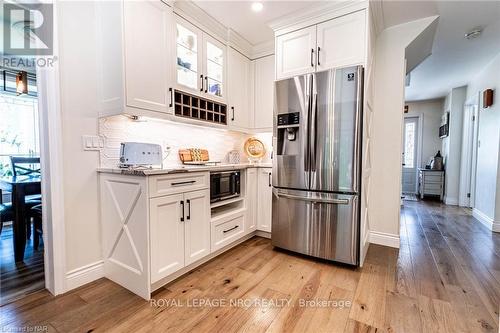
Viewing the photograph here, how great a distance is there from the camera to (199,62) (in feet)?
7.95

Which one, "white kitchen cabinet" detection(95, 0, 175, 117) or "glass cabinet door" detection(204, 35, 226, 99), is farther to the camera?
"glass cabinet door" detection(204, 35, 226, 99)

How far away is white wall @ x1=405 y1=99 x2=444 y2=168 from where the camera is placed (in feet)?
20.2

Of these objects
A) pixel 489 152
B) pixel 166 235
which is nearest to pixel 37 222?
pixel 166 235

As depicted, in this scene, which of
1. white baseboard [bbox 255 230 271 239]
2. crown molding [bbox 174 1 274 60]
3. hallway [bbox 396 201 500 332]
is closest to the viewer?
hallway [bbox 396 201 500 332]

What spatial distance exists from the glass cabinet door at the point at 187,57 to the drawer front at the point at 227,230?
4.74 feet

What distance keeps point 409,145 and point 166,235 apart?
7139 millimetres

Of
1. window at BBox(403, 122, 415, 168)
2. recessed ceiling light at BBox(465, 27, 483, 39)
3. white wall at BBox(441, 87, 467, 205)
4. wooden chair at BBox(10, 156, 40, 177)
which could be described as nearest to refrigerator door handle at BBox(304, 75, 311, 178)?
recessed ceiling light at BBox(465, 27, 483, 39)

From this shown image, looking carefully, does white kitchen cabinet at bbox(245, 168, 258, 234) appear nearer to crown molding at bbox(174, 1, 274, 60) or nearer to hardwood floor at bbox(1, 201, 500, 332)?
hardwood floor at bbox(1, 201, 500, 332)

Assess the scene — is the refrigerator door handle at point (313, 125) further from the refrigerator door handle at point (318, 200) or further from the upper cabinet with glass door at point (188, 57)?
the upper cabinet with glass door at point (188, 57)

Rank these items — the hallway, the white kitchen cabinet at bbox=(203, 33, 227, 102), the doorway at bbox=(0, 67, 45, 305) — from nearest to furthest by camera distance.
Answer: the hallway, the doorway at bbox=(0, 67, 45, 305), the white kitchen cabinet at bbox=(203, 33, 227, 102)

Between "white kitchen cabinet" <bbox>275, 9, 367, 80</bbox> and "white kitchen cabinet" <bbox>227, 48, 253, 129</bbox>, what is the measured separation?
1.99 ft

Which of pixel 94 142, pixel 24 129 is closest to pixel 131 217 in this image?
pixel 94 142

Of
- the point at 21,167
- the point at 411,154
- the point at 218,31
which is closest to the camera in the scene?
the point at 218,31

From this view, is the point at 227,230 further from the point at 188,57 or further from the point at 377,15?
the point at 377,15
